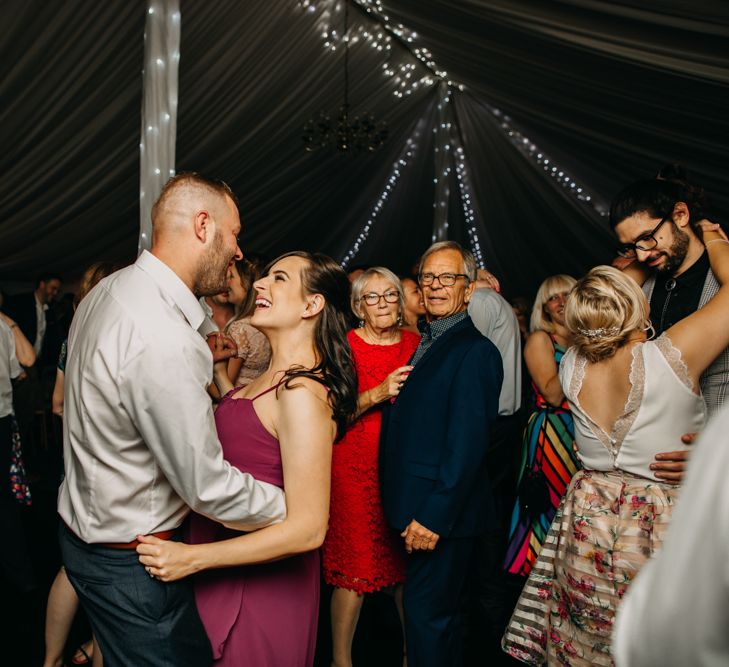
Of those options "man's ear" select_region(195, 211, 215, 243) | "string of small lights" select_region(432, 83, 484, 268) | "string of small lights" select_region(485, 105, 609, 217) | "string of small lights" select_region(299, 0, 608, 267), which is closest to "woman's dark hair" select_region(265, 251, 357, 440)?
"man's ear" select_region(195, 211, 215, 243)

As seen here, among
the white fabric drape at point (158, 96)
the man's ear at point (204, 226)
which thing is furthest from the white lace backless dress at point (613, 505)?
the white fabric drape at point (158, 96)

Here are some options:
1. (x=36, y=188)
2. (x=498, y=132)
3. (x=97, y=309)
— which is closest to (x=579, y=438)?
(x=97, y=309)

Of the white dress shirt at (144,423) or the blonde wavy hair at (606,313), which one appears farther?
the blonde wavy hair at (606,313)

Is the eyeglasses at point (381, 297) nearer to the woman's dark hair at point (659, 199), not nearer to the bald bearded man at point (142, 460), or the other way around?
the woman's dark hair at point (659, 199)

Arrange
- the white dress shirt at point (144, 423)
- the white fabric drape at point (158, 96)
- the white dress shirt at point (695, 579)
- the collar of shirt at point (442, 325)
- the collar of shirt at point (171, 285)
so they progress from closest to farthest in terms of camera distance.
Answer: the white dress shirt at point (695, 579), the white dress shirt at point (144, 423), the collar of shirt at point (171, 285), the collar of shirt at point (442, 325), the white fabric drape at point (158, 96)

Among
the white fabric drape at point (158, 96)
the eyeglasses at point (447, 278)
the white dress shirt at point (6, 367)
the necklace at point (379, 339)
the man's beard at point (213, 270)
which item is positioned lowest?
the white dress shirt at point (6, 367)

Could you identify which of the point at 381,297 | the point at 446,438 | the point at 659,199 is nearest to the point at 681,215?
the point at 659,199

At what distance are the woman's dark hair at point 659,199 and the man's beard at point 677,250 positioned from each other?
0.05 metres

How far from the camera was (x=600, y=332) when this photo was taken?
1734 millimetres

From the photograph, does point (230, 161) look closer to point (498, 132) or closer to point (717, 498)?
point (498, 132)

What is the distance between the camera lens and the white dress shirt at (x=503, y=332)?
3078mm

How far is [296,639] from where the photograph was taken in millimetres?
1386

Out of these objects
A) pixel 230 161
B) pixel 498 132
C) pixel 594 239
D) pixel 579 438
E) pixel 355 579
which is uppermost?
pixel 498 132

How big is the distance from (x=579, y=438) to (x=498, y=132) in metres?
4.97
